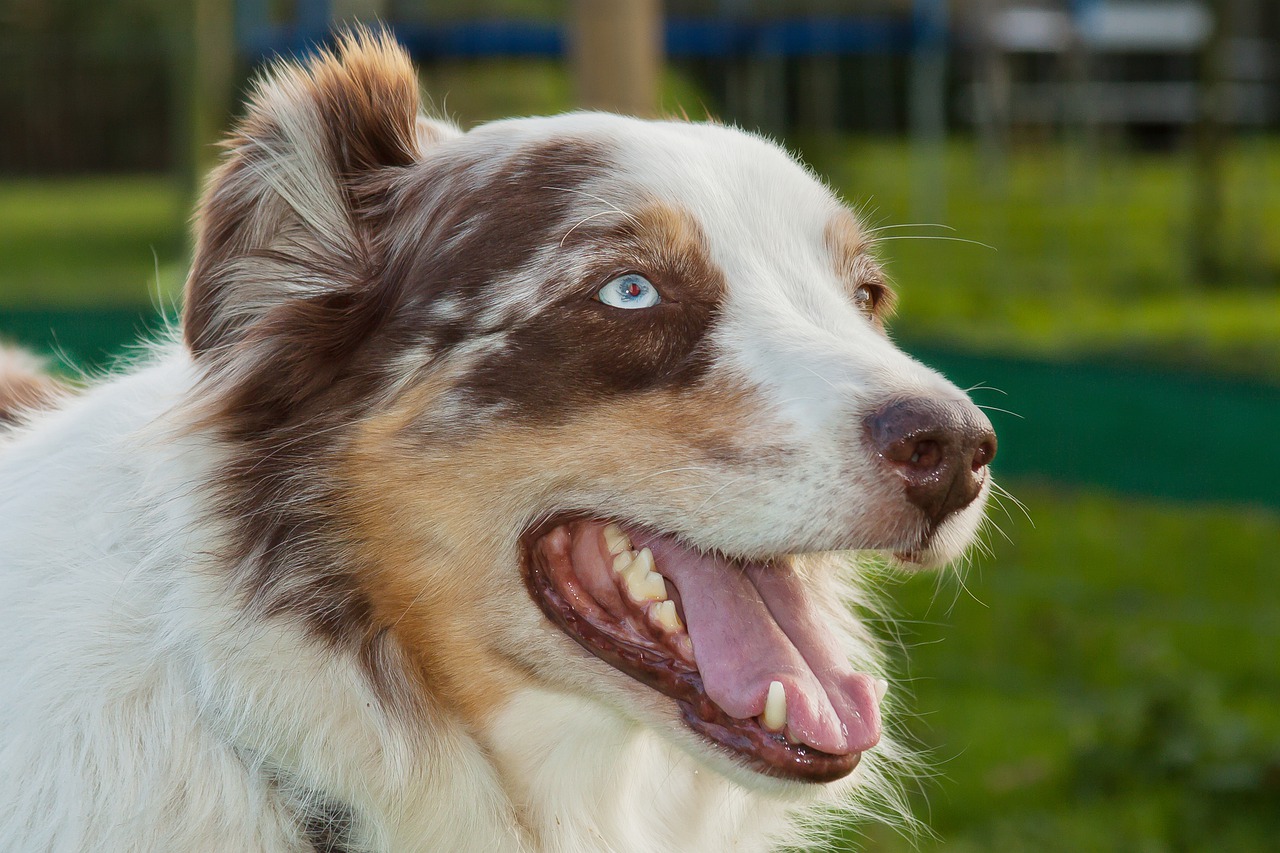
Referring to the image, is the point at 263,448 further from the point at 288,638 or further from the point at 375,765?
the point at 375,765

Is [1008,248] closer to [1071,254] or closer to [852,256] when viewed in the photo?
[1071,254]

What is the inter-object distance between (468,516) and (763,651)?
62cm

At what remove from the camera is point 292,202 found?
3.00 m

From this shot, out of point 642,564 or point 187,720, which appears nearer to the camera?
point 187,720

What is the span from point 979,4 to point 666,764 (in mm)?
11818

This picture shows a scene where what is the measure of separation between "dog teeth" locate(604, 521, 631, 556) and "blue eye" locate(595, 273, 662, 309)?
17.5 inches

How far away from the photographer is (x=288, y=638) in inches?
108

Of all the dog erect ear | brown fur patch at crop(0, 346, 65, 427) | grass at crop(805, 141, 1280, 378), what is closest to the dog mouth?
the dog erect ear

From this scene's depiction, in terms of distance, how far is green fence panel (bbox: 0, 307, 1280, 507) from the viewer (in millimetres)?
4977

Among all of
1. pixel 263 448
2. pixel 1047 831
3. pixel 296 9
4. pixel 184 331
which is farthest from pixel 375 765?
pixel 296 9

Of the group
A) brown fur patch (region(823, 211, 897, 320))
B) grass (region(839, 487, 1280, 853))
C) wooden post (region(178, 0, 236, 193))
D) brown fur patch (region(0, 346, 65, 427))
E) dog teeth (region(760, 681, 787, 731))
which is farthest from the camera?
wooden post (region(178, 0, 236, 193))

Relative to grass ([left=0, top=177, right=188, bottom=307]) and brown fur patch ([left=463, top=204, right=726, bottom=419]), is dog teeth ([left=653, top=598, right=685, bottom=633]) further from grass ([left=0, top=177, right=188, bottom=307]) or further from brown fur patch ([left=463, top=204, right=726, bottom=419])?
grass ([left=0, top=177, right=188, bottom=307])

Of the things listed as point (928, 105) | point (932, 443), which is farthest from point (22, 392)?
point (928, 105)

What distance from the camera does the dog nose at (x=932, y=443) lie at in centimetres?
258
